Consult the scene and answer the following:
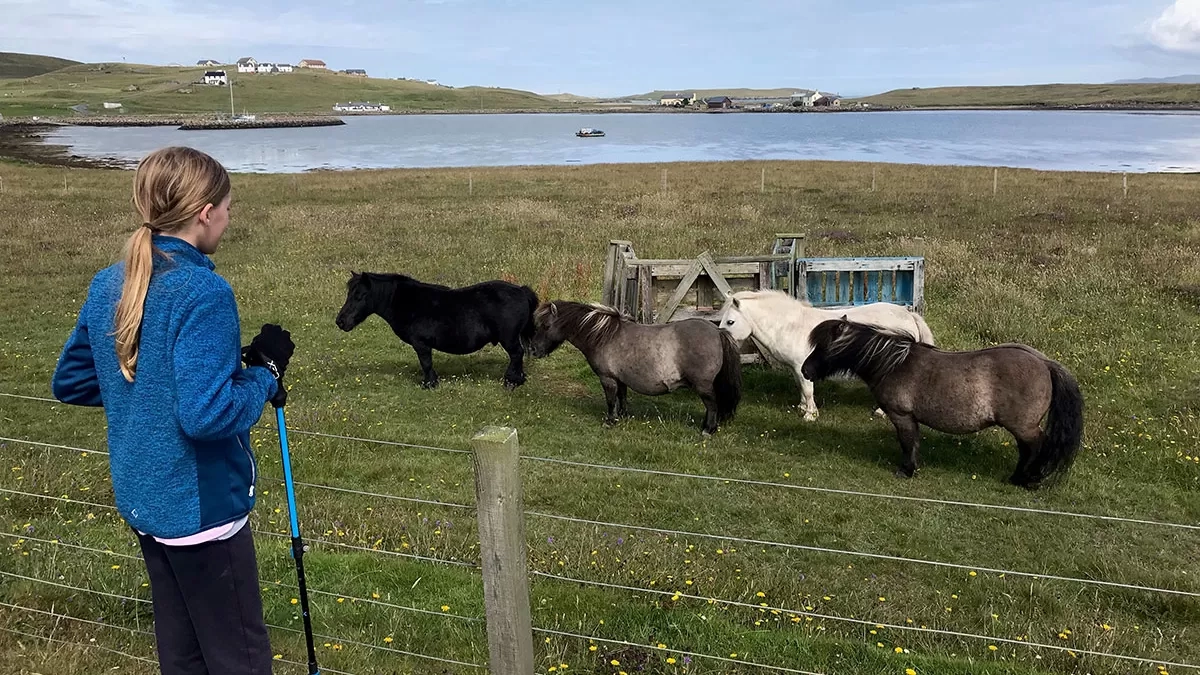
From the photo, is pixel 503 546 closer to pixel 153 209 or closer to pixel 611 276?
pixel 153 209

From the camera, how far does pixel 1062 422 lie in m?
7.61

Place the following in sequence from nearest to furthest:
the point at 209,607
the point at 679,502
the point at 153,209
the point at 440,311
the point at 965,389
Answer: the point at 153,209 < the point at 209,607 < the point at 679,502 < the point at 965,389 < the point at 440,311

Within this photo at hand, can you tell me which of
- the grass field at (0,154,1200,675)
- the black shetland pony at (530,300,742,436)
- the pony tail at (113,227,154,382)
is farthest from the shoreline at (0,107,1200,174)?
the pony tail at (113,227,154,382)

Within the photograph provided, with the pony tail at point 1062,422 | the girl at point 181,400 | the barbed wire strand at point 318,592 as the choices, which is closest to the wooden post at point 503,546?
the girl at point 181,400

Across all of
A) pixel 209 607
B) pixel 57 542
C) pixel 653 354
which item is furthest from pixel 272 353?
pixel 653 354

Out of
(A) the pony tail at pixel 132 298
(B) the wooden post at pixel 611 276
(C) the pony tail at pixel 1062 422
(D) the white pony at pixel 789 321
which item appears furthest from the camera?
(B) the wooden post at pixel 611 276

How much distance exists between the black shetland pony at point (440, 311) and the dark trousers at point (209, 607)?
7.91 meters

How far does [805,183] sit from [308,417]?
32354 millimetres

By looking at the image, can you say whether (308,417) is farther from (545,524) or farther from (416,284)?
(545,524)

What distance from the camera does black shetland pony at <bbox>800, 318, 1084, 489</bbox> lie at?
7.64 m

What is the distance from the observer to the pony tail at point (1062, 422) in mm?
7578

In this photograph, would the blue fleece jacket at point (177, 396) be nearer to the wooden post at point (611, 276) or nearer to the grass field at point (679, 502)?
the grass field at point (679, 502)

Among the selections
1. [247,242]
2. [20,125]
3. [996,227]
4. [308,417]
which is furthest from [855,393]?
[20,125]

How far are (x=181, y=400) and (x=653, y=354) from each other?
7070 millimetres
